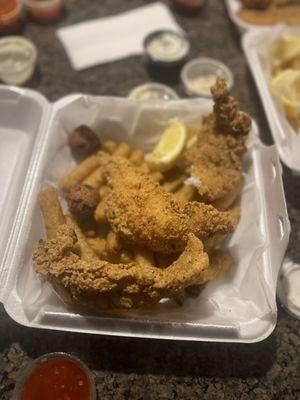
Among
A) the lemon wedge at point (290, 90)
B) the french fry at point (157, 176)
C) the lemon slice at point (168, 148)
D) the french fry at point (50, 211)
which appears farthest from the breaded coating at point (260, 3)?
the french fry at point (50, 211)

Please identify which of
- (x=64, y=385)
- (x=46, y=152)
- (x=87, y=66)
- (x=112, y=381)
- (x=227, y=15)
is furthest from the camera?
(x=227, y=15)

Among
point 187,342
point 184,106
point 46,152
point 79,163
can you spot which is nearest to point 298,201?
point 184,106

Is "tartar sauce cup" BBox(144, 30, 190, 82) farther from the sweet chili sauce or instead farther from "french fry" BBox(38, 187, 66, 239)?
the sweet chili sauce

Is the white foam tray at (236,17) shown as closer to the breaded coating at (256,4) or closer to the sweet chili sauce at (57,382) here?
the breaded coating at (256,4)

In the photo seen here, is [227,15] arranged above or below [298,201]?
above

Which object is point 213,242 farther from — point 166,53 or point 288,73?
point 166,53

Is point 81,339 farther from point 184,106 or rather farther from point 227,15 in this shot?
point 227,15

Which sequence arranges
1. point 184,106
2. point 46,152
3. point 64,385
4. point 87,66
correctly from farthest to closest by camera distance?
point 87,66 < point 184,106 < point 46,152 < point 64,385
